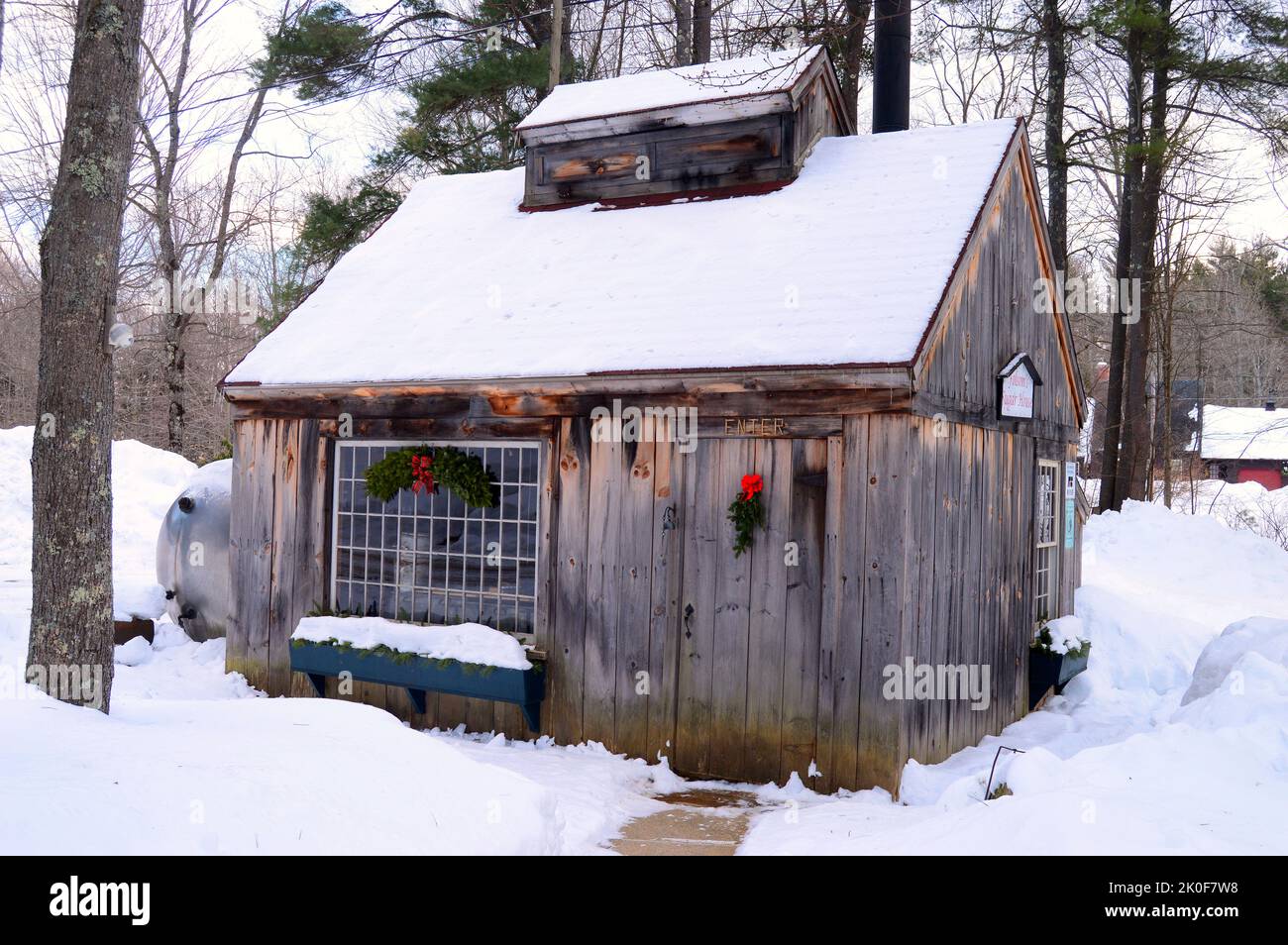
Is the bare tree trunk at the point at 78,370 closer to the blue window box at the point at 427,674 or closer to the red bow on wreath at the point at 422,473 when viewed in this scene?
the blue window box at the point at 427,674

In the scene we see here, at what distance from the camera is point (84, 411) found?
579 cm

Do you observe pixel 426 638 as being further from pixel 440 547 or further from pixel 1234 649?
pixel 1234 649

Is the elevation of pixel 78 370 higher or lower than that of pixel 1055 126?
lower

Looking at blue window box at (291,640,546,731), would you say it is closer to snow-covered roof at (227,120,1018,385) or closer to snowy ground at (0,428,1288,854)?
snowy ground at (0,428,1288,854)

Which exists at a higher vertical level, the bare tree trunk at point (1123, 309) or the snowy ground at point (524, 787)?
the bare tree trunk at point (1123, 309)

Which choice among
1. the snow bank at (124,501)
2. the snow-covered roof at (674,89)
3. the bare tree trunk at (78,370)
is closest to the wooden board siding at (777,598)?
the bare tree trunk at (78,370)

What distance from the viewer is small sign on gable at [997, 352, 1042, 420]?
340 inches

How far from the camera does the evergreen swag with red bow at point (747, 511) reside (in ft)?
24.0

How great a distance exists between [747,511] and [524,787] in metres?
2.71

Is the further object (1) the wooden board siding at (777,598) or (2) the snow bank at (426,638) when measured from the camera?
(2) the snow bank at (426,638)

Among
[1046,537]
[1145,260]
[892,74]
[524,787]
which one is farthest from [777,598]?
[1145,260]

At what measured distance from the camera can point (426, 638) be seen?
8445mm

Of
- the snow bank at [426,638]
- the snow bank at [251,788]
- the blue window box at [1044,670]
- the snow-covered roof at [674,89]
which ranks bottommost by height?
the blue window box at [1044,670]

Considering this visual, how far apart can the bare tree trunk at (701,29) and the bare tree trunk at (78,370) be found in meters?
12.8
